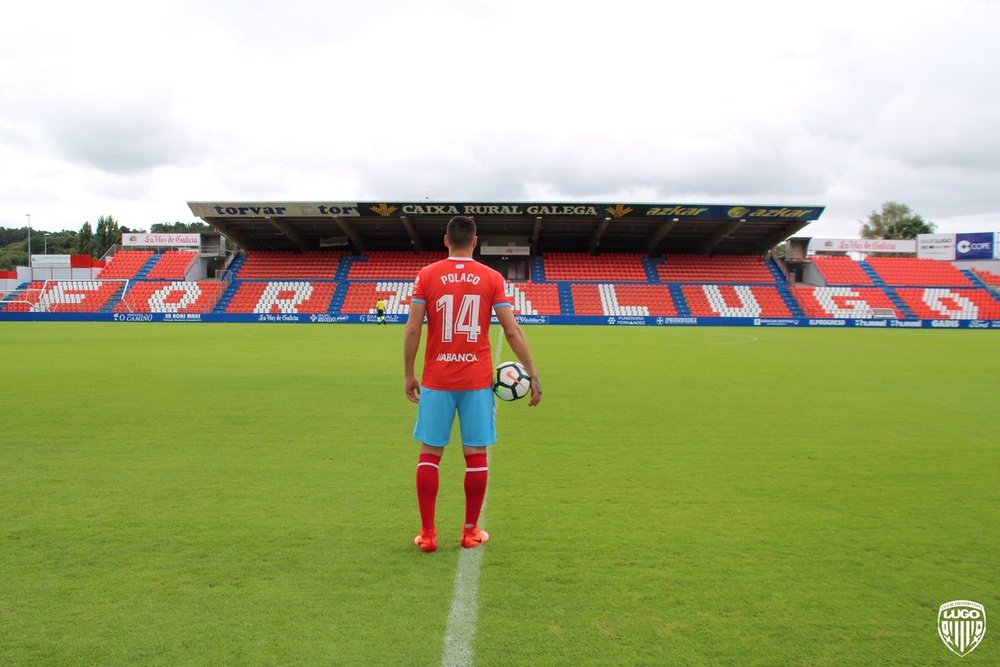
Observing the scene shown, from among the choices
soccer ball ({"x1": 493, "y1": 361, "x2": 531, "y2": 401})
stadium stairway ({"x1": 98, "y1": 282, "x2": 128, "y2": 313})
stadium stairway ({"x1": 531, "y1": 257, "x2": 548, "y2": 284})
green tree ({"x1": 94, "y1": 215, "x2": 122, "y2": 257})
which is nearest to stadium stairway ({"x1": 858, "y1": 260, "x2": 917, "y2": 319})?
stadium stairway ({"x1": 531, "y1": 257, "x2": 548, "y2": 284})

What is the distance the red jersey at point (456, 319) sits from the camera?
3689mm

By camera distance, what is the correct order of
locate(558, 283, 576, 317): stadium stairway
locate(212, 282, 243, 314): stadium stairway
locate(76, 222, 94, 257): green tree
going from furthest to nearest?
locate(76, 222, 94, 257): green tree
locate(558, 283, 576, 317): stadium stairway
locate(212, 282, 243, 314): stadium stairway

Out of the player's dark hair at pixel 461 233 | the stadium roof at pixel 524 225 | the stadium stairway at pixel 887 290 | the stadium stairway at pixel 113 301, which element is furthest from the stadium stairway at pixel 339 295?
the player's dark hair at pixel 461 233

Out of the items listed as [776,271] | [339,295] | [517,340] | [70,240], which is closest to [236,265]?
[339,295]

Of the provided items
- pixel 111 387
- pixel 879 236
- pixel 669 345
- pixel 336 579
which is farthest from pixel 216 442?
pixel 879 236

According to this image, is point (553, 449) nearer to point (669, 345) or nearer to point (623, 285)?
point (669, 345)

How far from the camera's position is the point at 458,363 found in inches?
146

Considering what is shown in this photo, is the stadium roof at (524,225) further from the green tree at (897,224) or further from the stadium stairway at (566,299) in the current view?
Answer: the green tree at (897,224)

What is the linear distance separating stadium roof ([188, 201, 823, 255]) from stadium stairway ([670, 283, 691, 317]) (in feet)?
11.1

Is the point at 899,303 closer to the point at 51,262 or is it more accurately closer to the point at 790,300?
the point at 790,300

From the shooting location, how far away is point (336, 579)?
324cm

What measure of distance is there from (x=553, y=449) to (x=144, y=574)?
3646mm

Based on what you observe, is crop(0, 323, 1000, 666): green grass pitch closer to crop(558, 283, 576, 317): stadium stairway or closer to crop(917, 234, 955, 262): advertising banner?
crop(558, 283, 576, 317): stadium stairway

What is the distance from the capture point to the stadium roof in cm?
3731
